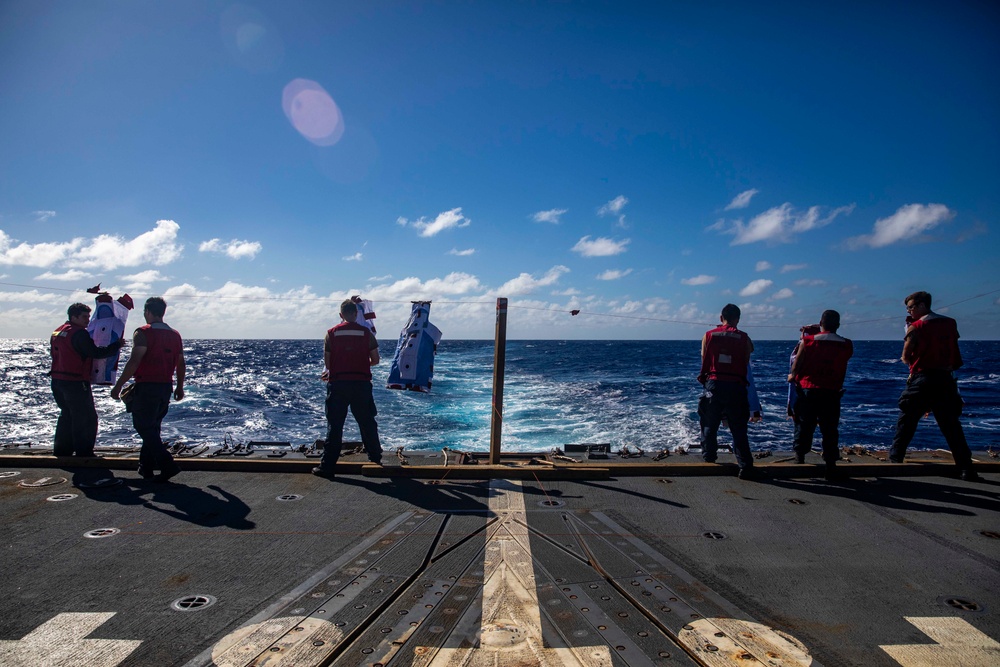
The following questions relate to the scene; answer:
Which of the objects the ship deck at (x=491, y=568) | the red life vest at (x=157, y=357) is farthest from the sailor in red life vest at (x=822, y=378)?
the red life vest at (x=157, y=357)

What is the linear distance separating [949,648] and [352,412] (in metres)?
4.88

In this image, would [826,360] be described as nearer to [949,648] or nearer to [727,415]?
[727,415]

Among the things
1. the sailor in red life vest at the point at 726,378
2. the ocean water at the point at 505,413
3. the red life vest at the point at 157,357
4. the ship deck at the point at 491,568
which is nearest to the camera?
the ship deck at the point at 491,568

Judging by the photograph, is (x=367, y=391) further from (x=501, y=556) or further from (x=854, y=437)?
(x=854, y=437)

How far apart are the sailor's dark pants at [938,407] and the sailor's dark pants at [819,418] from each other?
0.68 m

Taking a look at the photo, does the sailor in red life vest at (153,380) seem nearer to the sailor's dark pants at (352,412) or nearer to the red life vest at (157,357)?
the red life vest at (157,357)

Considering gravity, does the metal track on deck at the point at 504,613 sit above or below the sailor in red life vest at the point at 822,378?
below

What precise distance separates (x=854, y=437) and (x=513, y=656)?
754 inches

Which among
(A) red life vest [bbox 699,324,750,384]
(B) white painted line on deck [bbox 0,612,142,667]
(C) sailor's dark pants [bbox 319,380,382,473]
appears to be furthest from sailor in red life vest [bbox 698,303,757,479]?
(B) white painted line on deck [bbox 0,612,142,667]

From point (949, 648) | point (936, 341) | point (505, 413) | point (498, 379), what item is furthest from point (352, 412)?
point (505, 413)

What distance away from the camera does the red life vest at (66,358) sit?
5836 millimetres

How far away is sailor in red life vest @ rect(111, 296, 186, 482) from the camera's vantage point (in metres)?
5.33

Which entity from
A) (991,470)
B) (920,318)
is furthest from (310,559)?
(991,470)

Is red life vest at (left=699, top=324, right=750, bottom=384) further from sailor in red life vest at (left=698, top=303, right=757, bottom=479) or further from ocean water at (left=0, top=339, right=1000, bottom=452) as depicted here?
ocean water at (left=0, top=339, right=1000, bottom=452)
